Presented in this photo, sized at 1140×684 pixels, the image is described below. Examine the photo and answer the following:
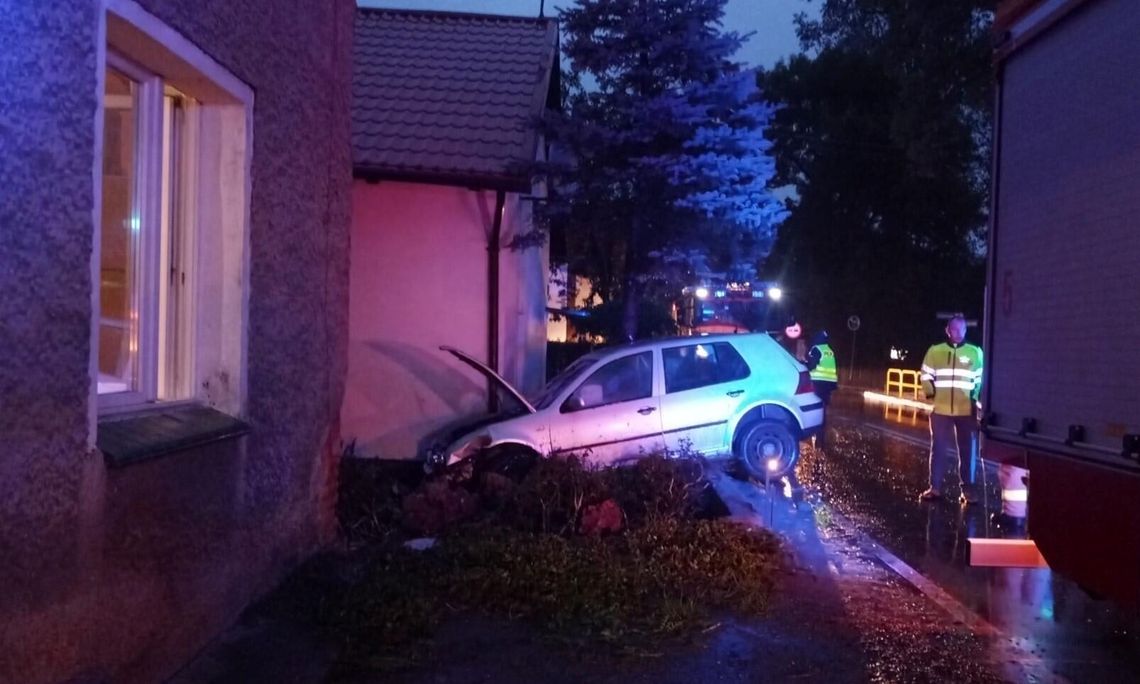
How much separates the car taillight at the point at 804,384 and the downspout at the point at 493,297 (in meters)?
3.54

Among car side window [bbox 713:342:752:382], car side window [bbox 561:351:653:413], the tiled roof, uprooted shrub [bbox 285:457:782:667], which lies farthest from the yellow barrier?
uprooted shrub [bbox 285:457:782:667]

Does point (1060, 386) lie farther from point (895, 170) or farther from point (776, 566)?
point (895, 170)

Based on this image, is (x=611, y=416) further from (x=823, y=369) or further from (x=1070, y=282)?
(x=1070, y=282)

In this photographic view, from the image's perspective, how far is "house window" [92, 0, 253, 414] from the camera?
Result: 20.0 feet

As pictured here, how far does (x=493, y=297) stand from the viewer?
567 inches

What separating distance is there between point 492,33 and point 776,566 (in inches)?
457

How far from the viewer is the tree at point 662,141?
628 inches

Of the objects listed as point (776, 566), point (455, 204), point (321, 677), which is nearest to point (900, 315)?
point (455, 204)

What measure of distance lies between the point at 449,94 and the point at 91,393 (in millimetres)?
11191

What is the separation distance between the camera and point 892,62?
2333cm

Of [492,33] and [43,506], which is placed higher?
[492,33]

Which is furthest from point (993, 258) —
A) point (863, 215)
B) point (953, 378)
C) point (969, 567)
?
point (863, 215)

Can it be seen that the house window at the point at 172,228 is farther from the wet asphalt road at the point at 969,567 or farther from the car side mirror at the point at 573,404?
the car side mirror at the point at 573,404

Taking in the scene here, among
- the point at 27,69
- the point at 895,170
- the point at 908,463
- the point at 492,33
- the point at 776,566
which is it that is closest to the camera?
the point at 27,69
